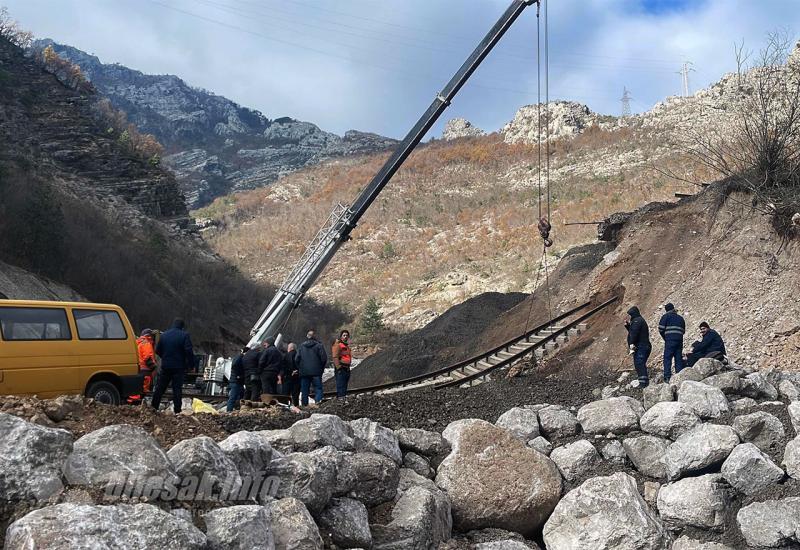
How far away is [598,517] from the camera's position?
7.64 m

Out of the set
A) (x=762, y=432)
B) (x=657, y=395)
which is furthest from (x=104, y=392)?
(x=762, y=432)

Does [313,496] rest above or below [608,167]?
below

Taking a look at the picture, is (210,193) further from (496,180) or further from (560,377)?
(560,377)

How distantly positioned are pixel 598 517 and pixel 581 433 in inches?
92.3

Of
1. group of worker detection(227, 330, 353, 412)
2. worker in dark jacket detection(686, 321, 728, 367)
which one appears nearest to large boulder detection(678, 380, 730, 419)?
worker in dark jacket detection(686, 321, 728, 367)

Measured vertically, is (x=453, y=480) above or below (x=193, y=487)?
below

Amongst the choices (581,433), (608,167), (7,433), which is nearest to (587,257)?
(581,433)

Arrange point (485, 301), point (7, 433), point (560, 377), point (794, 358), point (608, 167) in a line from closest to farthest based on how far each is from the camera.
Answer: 1. point (7, 433)
2. point (794, 358)
3. point (560, 377)
4. point (485, 301)
5. point (608, 167)

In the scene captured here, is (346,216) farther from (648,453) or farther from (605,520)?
(605,520)

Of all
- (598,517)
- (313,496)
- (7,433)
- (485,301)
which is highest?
(485,301)

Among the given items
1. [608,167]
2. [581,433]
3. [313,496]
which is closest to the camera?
[313,496]

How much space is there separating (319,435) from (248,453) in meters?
1.18

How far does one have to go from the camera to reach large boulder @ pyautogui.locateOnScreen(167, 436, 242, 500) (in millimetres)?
5398

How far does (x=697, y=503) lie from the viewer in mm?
7902
